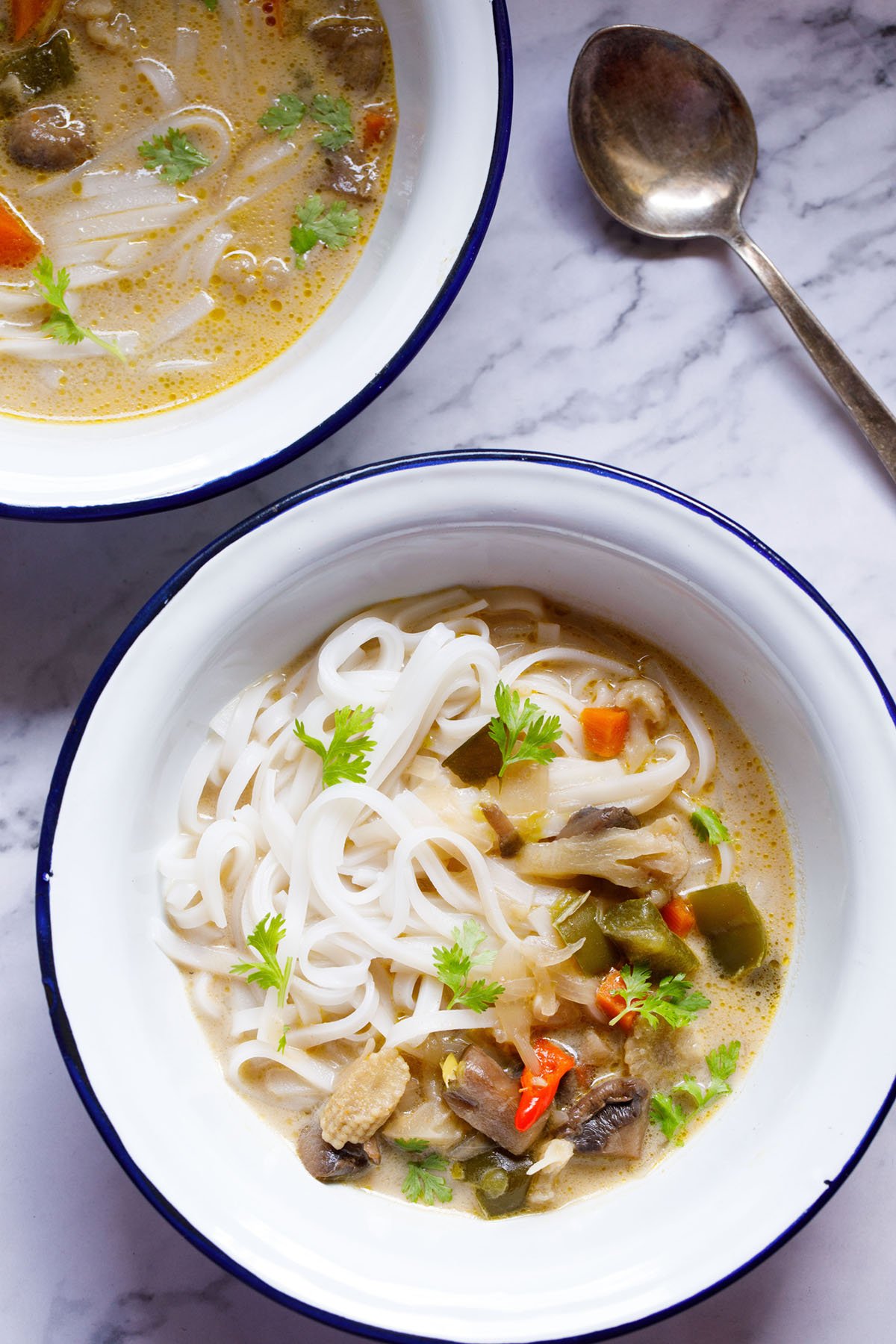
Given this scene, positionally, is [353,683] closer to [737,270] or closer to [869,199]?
[737,270]

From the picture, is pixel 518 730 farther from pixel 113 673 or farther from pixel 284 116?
pixel 284 116

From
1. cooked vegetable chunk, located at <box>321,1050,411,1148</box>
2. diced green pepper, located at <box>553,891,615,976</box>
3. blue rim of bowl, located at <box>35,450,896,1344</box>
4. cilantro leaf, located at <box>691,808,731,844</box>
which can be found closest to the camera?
blue rim of bowl, located at <box>35,450,896,1344</box>

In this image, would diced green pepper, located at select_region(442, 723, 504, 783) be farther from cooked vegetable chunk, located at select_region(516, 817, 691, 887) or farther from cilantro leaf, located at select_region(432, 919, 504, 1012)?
cilantro leaf, located at select_region(432, 919, 504, 1012)

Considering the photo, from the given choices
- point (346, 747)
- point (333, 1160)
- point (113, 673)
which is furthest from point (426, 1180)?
point (113, 673)

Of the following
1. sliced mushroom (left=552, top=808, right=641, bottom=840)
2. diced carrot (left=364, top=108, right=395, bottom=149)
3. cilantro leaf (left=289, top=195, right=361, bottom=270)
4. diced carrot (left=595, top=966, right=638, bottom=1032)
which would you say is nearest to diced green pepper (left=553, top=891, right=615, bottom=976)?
diced carrot (left=595, top=966, right=638, bottom=1032)

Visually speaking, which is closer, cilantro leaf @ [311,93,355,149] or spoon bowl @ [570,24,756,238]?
cilantro leaf @ [311,93,355,149]

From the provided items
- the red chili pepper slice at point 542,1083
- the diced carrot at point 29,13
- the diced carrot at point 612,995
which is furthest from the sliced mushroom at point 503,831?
the diced carrot at point 29,13

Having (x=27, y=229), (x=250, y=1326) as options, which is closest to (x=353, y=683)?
(x=27, y=229)
